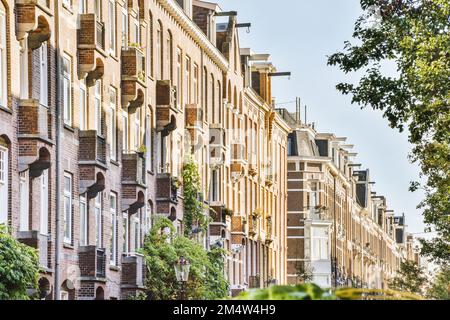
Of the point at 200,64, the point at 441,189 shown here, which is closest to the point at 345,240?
the point at 200,64

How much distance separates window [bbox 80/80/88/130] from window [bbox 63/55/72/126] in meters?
1.32

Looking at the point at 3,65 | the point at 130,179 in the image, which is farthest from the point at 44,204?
the point at 130,179

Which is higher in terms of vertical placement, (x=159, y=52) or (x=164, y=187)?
(x=159, y=52)

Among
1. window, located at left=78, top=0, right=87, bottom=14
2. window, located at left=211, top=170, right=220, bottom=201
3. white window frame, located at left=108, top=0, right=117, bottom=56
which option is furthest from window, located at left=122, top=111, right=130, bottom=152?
window, located at left=211, top=170, right=220, bottom=201

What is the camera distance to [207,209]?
56.7 meters

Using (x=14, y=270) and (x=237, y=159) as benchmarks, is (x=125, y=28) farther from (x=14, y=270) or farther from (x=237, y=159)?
(x=237, y=159)

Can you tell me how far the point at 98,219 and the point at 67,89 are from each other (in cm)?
495

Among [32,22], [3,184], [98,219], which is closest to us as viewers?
[3,184]

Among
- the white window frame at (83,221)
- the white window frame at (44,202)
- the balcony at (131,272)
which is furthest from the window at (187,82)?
the white window frame at (44,202)

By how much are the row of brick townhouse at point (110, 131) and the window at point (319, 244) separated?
107ft

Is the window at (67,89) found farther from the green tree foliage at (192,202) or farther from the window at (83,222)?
the green tree foliage at (192,202)

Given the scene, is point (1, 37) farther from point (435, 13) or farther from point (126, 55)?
point (126, 55)

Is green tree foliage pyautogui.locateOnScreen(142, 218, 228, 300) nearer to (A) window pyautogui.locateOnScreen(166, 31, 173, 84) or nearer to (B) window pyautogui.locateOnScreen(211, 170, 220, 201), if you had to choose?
(A) window pyautogui.locateOnScreen(166, 31, 173, 84)

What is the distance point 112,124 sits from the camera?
41625 millimetres
